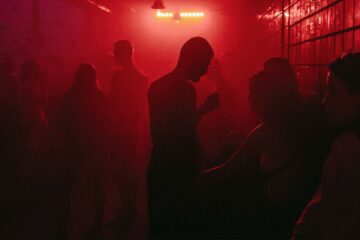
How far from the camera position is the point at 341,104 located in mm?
2092

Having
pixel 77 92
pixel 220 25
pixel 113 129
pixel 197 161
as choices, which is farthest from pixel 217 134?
pixel 220 25

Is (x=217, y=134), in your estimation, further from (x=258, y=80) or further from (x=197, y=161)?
(x=258, y=80)

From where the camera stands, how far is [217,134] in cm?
594

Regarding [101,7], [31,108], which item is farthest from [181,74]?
[101,7]

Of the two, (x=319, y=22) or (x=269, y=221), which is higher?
(x=319, y=22)

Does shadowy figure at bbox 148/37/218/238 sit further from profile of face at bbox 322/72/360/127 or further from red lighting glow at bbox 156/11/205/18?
red lighting glow at bbox 156/11/205/18

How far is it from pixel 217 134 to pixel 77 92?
1571 mm

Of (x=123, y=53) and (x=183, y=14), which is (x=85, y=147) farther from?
(x=183, y=14)

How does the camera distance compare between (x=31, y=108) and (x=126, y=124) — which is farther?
(x=31, y=108)

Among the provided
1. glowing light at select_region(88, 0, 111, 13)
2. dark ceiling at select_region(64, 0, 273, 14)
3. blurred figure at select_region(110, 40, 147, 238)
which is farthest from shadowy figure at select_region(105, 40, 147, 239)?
glowing light at select_region(88, 0, 111, 13)

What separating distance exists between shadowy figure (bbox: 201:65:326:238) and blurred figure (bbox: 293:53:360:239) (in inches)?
27.4

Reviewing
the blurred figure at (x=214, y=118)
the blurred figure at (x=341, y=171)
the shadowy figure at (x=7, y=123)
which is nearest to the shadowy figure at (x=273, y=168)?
the blurred figure at (x=341, y=171)

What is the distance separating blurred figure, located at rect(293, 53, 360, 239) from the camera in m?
1.94

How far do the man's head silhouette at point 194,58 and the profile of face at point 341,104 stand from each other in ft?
6.07
